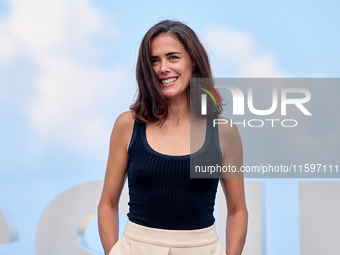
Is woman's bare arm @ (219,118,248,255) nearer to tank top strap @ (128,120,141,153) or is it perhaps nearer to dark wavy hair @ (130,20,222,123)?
dark wavy hair @ (130,20,222,123)

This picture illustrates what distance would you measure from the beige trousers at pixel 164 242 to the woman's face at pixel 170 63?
19.4 inches

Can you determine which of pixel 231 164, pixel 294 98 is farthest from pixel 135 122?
pixel 294 98

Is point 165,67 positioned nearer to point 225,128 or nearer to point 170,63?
point 170,63

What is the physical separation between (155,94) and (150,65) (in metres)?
0.11

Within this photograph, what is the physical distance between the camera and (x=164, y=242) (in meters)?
1.52

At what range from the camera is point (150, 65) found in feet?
5.35

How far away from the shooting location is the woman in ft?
5.08

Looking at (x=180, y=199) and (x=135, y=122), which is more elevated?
(x=135, y=122)

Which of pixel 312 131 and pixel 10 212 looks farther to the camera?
pixel 312 131

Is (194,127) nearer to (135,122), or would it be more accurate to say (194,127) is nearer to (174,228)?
(135,122)
